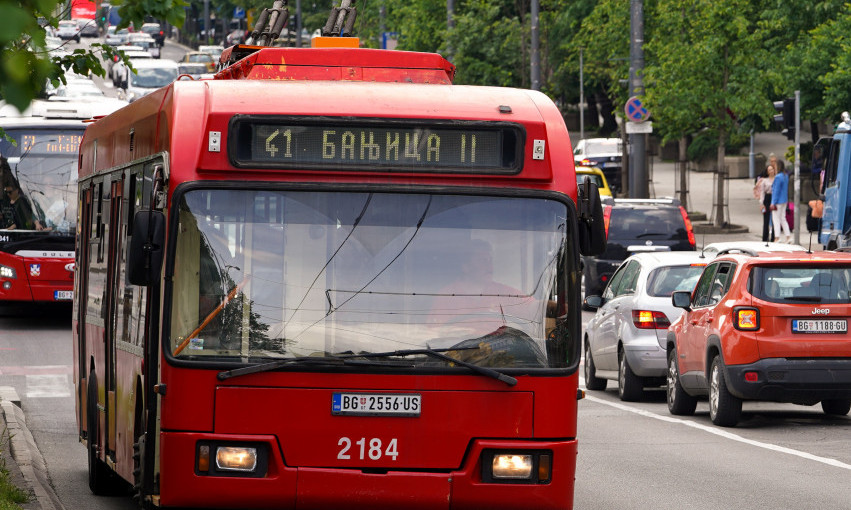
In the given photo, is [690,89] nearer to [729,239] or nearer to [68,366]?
[729,239]

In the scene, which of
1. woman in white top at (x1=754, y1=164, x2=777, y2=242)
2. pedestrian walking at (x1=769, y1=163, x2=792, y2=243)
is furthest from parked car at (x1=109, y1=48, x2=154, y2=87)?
pedestrian walking at (x1=769, y1=163, x2=792, y2=243)

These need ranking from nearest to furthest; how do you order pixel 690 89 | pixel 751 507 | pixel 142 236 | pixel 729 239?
pixel 142 236
pixel 751 507
pixel 729 239
pixel 690 89

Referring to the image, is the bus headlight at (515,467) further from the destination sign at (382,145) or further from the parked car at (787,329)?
the parked car at (787,329)

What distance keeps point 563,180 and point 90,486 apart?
4724 millimetres

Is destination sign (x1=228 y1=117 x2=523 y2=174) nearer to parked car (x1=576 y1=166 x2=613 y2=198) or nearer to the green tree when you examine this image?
parked car (x1=576 y1=166 x2=613 y2=198)

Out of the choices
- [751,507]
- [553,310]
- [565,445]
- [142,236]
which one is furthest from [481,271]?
[751,507]

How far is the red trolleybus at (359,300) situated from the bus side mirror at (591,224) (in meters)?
0.01

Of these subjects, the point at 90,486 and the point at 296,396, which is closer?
the point at 296,396

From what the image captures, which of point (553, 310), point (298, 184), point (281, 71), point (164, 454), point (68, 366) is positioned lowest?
point (68, 366)

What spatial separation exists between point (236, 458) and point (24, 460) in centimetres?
451

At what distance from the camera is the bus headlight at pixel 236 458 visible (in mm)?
7414

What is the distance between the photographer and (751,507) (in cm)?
1038

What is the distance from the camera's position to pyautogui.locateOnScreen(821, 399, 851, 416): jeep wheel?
16.2 meters

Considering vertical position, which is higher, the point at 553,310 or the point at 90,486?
the point at 553,310
